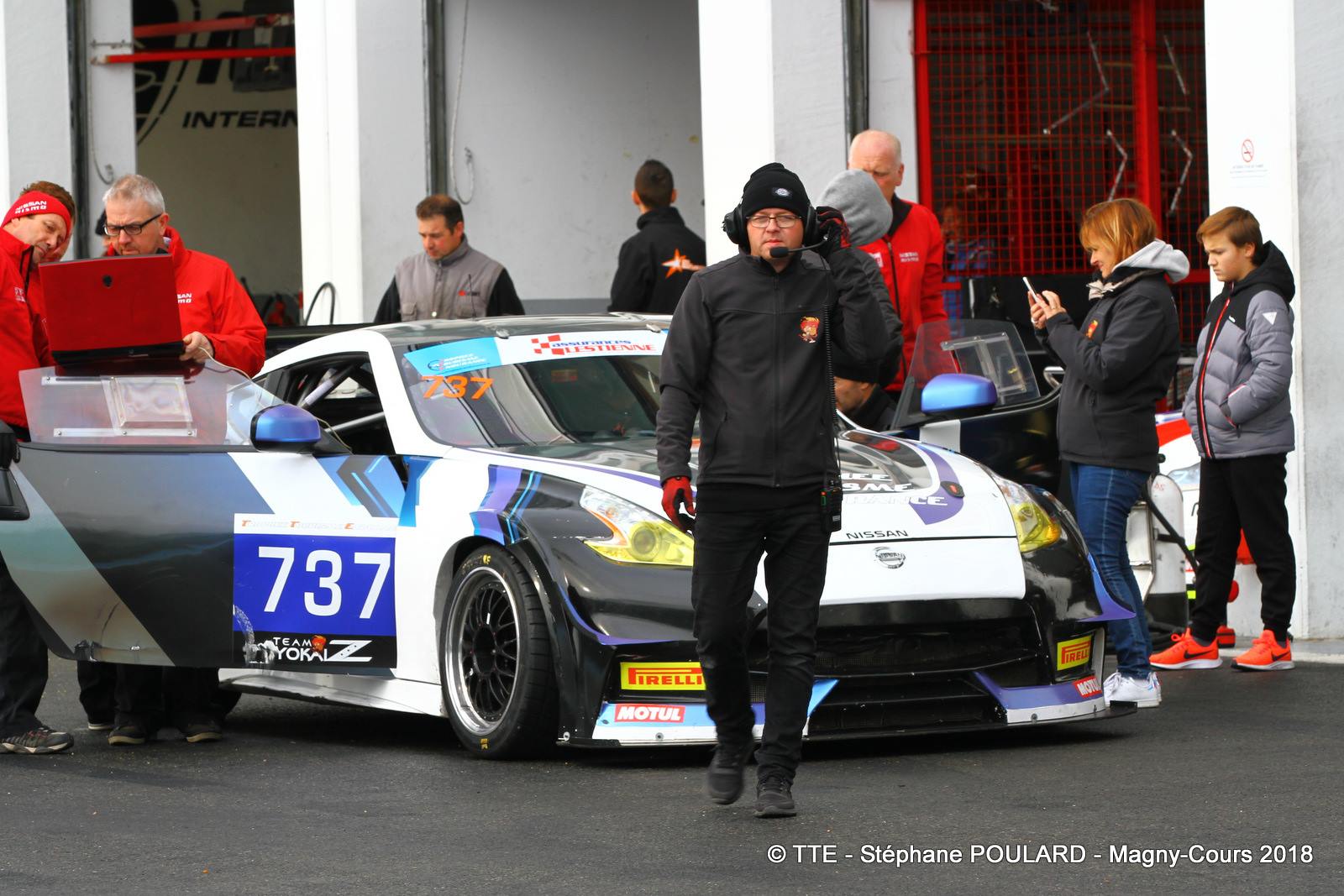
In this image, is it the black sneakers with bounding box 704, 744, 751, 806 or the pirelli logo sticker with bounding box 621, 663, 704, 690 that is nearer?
the black sneakers with bounding box 704, 744, 751, 806

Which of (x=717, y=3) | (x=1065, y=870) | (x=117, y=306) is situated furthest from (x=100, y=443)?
(x=717, y=3)

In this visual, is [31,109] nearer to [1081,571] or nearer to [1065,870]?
[1081,571]

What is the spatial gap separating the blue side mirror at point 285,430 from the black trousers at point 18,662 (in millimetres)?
995

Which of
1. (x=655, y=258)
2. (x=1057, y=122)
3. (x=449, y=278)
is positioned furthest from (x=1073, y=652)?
(x=1057, y=122)

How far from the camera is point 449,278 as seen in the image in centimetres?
1052

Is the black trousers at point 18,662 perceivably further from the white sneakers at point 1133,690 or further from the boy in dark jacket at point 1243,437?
the boy in dark jacket at point 1243,437

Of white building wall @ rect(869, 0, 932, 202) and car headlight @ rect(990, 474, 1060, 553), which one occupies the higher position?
white building wall @ rect(869, 0, 932, 202)

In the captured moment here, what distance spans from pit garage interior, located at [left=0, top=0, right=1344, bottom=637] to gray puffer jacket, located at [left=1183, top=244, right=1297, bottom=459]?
1.35m

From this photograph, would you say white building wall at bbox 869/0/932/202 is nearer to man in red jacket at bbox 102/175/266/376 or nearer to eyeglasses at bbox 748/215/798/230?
man in red jacket at bbox 102/175/266/376

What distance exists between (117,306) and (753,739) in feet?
9.03

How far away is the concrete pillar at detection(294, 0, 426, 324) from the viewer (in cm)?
1497

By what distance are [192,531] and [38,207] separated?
1.31m

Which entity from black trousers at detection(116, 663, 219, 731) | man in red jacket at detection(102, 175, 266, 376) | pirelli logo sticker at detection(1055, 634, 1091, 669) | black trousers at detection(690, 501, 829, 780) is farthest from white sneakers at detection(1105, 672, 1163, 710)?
man in red jacket at detection(102, 175, 266, 376)

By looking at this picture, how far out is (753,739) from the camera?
602 centimetres
